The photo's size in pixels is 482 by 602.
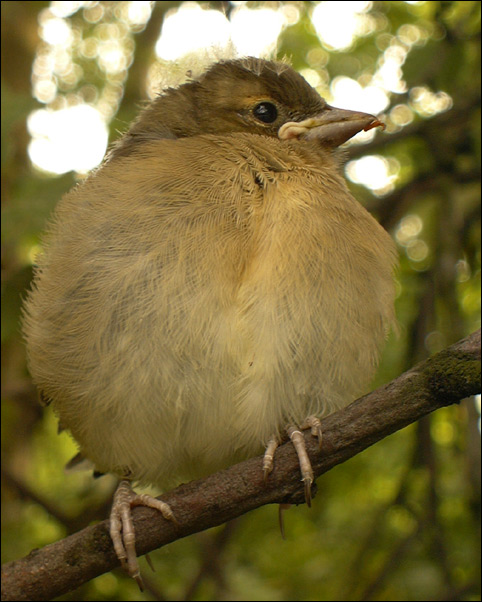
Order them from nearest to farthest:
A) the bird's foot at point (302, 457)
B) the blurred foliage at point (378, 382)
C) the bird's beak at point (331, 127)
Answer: the bird's foot at point (302, 457) → the bird's beak at point (331, 127) → the blurred foliage at point (378, 382)

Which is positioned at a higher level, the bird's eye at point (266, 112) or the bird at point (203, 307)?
the bird's eye at point (266, 112)

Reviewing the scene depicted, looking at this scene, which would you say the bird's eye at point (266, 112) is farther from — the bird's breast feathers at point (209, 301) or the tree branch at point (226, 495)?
the tree branch at point (226, 495)

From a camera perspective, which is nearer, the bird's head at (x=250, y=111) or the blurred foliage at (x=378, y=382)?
the bird's head at (x=250, y=111)

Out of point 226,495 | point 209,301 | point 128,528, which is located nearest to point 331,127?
point 209,301

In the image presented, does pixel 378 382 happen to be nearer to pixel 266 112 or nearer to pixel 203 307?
pixel 266 112

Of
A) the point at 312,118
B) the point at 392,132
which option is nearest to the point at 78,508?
the point at 312,118

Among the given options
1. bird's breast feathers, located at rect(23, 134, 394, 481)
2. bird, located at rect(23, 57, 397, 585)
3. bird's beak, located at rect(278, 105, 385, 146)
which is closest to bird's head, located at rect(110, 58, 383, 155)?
bird's beak, located at rect(278, 105, 385, 146)

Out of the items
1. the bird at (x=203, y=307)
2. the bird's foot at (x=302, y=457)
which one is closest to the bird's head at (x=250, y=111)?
the bird at (x=203, y=307)
